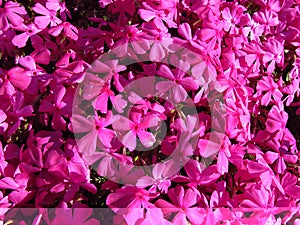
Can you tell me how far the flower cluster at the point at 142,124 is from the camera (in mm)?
882

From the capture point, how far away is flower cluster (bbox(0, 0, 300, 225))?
88 cm

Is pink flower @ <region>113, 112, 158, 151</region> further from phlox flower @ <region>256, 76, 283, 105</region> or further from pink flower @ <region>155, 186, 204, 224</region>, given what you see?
phlox flower @ <region>256, 76, 283, 105</region>

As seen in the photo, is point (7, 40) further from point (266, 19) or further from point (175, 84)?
point (266, 19)

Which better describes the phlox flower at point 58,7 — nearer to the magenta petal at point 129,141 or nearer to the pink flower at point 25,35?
the pink flower at point 25,35

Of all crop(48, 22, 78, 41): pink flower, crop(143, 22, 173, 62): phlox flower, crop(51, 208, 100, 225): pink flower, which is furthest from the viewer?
crop(48, 22, 78, 41): pink flower

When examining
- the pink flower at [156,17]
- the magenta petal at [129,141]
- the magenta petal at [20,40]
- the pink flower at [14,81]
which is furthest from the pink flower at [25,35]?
the magenta petal at [129,141]

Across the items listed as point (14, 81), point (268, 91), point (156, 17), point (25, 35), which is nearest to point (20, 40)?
Result: point (25, 35)

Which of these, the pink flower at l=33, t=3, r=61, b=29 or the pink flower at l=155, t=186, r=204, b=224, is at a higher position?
the pink flower at l=33, t=3, r=61, b=29

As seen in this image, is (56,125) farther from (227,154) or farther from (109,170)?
(227,154)

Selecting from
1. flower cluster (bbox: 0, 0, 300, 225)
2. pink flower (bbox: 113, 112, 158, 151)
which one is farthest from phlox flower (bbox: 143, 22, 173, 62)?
pink flower (bbox: 113, 112, 158, 151)

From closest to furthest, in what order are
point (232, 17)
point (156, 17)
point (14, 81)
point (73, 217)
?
1. point (73, 217)
2. point (14, 81)
3. point (156, 17)
4. point (232, 17)

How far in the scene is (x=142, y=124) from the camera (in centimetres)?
89

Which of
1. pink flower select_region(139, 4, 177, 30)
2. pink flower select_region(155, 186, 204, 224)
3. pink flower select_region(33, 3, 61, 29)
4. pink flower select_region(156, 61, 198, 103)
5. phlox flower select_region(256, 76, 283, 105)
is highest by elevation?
pink flower select_region(139, 4, 177, 30)

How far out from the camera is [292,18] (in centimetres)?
136
